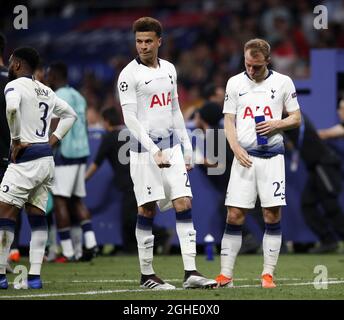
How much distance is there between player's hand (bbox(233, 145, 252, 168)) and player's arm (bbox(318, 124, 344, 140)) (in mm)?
5472

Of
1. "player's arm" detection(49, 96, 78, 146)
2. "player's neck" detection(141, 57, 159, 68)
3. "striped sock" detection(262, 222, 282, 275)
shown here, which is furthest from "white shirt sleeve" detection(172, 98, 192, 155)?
"striped sock" detection(262, 222, 282, 275)

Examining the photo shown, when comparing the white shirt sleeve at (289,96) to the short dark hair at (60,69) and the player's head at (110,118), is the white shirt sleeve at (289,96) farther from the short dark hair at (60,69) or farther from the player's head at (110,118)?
the player's head at (110,118)

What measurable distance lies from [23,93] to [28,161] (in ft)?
2.15

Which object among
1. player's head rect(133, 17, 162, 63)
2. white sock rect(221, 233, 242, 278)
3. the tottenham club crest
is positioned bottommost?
white sock rect(221, 233, 242, 278)

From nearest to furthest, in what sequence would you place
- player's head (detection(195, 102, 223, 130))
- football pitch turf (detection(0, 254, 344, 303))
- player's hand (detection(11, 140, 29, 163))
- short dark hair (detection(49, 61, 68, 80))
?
1. football pitch turf (detection(0, 254, 344, 303))
2. player's hand (detection(11, 140, 29, 163))
3. short dark hair (detection(49, 61, 68, 80))
4. player's head (detection(195, 102, 223, 130))

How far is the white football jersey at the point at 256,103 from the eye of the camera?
10.7m

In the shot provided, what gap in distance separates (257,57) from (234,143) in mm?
840

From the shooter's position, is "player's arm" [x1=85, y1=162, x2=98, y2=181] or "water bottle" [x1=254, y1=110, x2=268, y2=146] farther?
"player's arm" [x1=85, y1=162, x2=98, y2=181]

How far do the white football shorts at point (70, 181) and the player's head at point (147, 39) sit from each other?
15.3ft

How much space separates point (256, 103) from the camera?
35.2 feet

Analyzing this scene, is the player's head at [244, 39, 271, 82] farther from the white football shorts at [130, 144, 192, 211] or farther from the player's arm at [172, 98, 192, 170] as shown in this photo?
the white football shorts at [130, 144, 192, 211]

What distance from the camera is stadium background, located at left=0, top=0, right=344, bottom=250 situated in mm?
16359

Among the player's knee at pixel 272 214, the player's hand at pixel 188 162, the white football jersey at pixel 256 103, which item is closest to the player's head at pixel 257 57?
the white football jersey at pixel 256 103

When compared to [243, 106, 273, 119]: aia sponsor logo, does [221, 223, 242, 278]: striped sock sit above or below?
below
